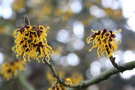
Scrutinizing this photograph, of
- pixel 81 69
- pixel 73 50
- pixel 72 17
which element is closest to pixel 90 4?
pixel 72 17

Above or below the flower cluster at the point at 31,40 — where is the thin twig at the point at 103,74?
below

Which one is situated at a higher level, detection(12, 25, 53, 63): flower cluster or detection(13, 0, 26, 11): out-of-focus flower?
detection(13, 0, 26, 11): out-of-focus flower

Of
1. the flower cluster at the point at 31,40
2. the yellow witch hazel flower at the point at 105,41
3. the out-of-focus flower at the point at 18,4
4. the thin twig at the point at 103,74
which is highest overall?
the out-of-focus flower at the point at 18,4

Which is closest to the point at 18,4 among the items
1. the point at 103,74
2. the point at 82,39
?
the point at 82,39

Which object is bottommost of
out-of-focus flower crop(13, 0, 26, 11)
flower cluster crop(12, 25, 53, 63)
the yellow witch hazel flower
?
the yellow witch hazel flower

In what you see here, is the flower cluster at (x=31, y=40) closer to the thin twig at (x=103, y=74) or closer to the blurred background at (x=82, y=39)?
the thin twig at (x=103, y=74)

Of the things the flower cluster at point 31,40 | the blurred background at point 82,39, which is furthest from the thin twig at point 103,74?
the blurred background at point 82,39

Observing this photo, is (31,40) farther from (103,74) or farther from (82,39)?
(82,39)

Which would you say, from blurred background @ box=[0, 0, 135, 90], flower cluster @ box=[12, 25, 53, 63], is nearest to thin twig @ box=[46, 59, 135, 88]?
flower cluster @ box=[12, 25, 53, 63]

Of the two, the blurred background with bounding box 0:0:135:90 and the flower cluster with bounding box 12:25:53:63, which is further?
the blurred background with bounding box 0:0:135:90

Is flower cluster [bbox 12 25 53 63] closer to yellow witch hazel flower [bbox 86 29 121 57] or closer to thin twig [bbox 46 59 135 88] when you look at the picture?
thin twig [bbox 46 59 135 88]

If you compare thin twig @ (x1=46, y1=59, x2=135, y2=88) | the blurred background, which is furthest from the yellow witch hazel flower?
the blurred background

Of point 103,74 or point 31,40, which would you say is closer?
point 31,40
